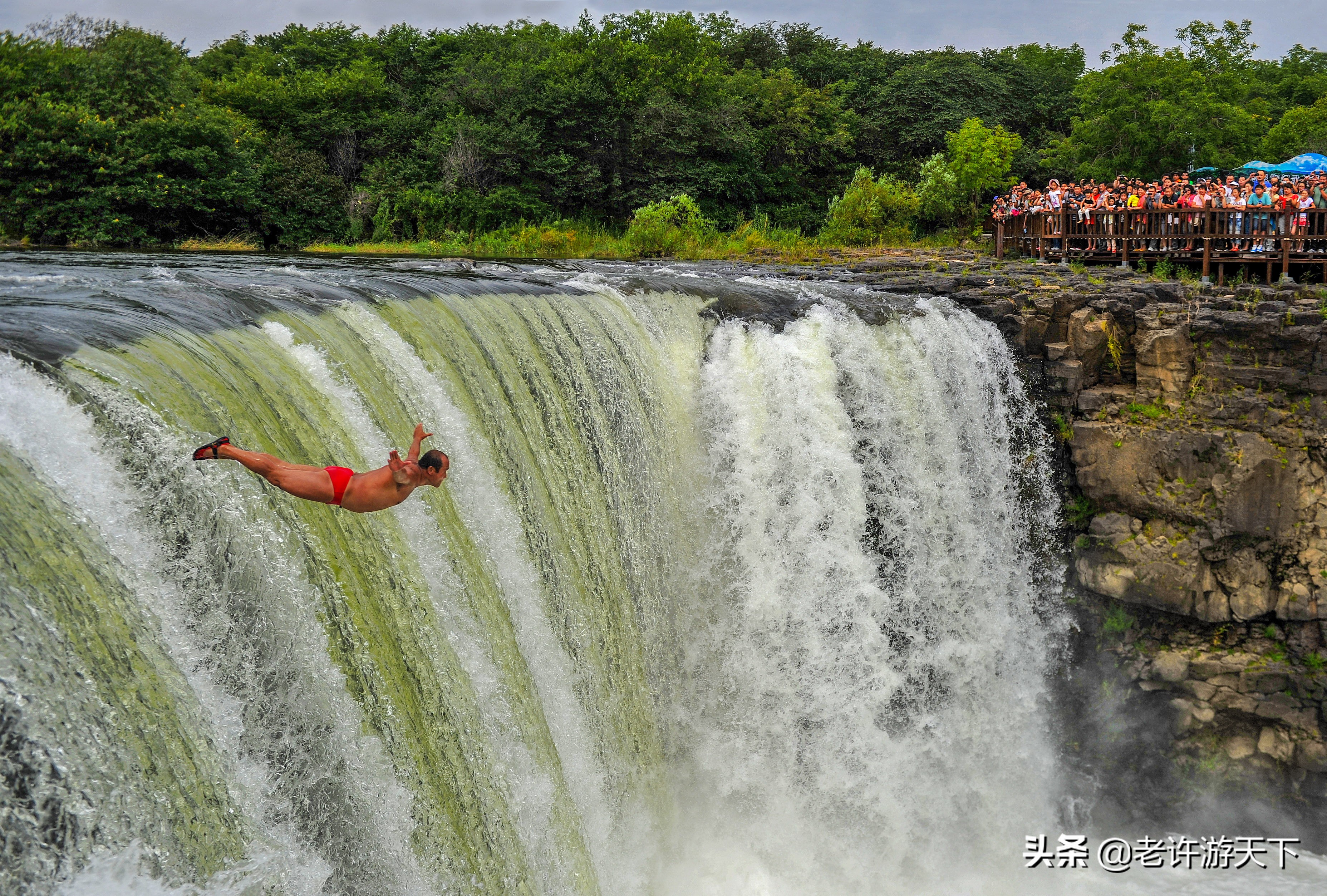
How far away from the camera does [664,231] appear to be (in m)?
21.3

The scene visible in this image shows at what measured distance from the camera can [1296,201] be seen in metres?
13.1

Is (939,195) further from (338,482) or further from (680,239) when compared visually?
(338,482)

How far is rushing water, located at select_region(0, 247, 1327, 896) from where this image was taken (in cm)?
372

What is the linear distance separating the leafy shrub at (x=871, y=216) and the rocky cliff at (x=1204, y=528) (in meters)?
13.7

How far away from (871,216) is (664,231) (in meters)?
6.51

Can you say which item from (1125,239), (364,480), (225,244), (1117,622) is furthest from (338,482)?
(225,244)

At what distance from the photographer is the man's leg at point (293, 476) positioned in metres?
3.92

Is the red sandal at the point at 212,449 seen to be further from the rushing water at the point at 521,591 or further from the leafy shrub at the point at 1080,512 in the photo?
the leafy shrub at the point at 1080,512

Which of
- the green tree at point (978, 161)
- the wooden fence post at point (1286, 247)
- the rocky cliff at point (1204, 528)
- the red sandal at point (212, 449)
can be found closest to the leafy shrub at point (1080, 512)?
the rocky cliff at point (1204, 528)

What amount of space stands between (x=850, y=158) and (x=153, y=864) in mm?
35290

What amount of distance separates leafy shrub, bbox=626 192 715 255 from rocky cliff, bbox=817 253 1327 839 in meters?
11.2

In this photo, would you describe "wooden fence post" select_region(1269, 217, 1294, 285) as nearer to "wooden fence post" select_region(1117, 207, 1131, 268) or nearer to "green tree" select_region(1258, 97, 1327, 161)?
"wooden fence post" select_region(1117, 207, 1131, 268)

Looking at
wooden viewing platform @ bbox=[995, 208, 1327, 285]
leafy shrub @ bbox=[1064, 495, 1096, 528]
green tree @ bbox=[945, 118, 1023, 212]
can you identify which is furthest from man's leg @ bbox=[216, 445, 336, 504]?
green tree @ bbox=[945, 118, 1023, 212]

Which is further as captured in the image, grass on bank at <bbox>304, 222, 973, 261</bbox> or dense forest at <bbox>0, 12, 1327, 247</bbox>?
grass on bank at <bbox>304, 222, 973, 261</bbox>
